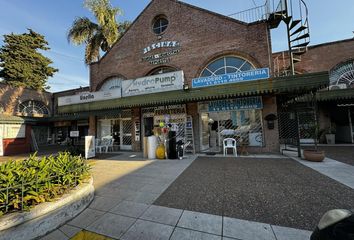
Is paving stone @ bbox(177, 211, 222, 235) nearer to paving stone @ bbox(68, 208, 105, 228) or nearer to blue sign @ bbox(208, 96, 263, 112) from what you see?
paving stone @ bbox(68, 208, 105, 228)

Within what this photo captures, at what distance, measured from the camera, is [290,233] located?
2461 mm

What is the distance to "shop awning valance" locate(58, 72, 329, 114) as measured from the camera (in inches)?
265

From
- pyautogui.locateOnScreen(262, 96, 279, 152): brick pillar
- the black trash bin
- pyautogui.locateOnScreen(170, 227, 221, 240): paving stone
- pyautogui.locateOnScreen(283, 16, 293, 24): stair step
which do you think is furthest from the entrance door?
pyautogui.locateOnScreen(283, 16, 293, 24): stair step

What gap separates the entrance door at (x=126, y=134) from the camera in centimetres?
1214

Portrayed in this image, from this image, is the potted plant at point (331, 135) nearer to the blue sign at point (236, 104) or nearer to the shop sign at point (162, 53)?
the blue sign at point (236, 104)

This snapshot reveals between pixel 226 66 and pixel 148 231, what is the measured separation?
9846mm

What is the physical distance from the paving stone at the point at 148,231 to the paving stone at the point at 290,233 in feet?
5.55

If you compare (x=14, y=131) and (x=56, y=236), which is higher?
(x=14, y=131)

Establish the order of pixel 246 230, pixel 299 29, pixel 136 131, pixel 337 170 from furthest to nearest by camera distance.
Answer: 1. pixel 136 131
2. pixel 299 29
3. pixel 337 170
4. pixel 246 230

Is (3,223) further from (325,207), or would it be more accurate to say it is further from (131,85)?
(131,85)

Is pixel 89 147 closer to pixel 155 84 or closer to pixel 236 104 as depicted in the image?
pixel 155 84

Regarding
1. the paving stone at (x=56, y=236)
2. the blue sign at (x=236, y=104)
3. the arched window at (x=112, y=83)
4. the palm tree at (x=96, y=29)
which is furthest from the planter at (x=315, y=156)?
the palm tree at (x=96, y=29)

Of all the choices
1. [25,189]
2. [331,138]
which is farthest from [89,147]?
[331,138]

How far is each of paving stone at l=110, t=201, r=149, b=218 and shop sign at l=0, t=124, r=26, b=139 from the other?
14472 mm
